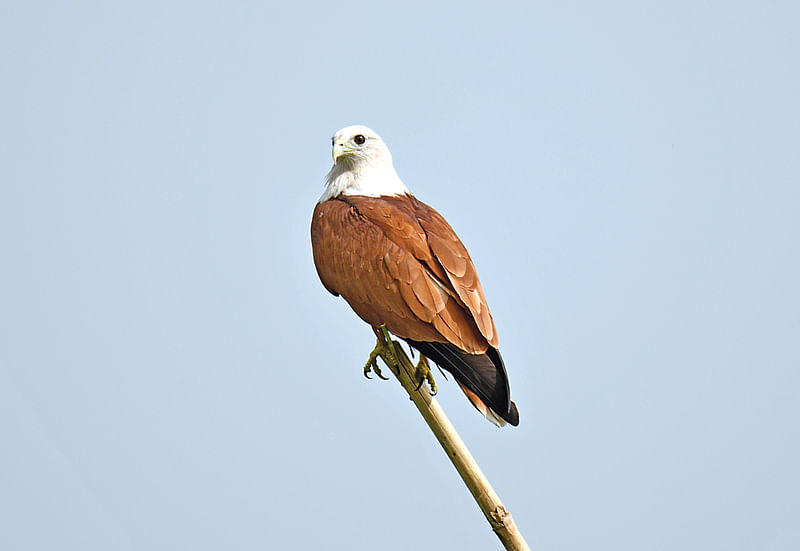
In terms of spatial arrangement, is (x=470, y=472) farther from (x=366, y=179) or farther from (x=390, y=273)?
(x=366, y=179)

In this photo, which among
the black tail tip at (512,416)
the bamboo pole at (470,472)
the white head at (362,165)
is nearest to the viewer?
the bamboo pole at (470,472)

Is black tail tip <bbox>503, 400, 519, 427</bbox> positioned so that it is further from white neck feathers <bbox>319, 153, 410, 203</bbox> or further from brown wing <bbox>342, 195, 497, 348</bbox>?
white neck feathers <bbox>319, 153, 410, 203</bbox>

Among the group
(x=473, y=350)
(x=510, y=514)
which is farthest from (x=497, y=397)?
(x=510, y=514)

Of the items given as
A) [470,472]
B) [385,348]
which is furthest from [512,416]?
[385,348]

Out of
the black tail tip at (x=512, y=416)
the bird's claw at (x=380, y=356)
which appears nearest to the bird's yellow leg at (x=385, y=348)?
the bird's claw at (x=380, y=356)

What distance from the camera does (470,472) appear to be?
2629 mm

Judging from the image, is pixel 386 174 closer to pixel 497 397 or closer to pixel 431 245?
pixel 431 245

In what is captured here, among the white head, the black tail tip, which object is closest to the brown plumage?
the black tail tip

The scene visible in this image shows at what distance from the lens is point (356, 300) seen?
9.64 ft

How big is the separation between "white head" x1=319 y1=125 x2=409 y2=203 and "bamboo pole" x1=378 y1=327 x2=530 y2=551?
825 millimetres

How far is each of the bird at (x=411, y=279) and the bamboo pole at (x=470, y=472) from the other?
159 millimetres

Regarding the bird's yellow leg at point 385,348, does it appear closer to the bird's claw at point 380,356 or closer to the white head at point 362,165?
the bird's claw at point 380,356

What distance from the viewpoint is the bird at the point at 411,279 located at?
279 cm

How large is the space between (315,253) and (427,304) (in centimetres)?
50
